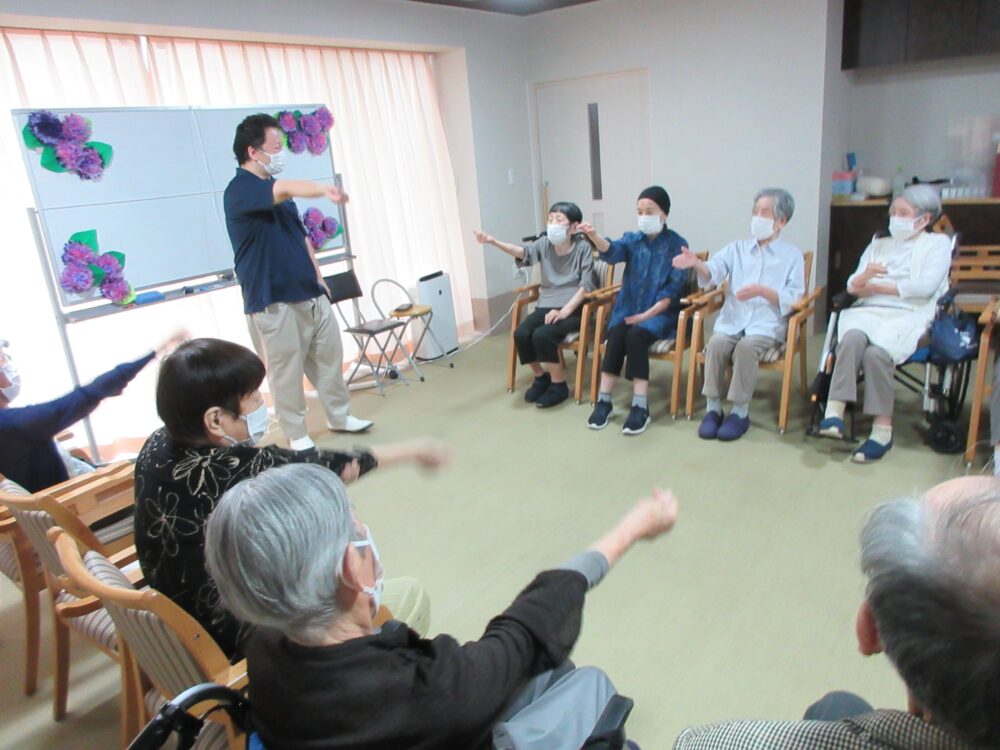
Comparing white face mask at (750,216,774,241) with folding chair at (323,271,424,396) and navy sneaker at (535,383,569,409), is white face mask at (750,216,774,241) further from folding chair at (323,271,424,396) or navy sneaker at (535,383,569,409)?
folding chair at (323,271,424,396)

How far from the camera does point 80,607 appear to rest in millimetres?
1597

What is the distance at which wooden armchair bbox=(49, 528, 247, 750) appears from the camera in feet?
3.73

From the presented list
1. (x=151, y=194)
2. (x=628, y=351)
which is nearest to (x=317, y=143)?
(x=151, y=194)

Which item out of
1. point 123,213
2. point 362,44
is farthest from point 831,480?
point 362,44

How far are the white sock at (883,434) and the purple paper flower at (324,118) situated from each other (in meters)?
3.38

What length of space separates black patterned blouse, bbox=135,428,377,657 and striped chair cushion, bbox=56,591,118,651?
15.7 inches

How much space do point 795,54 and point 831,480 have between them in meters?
2.94

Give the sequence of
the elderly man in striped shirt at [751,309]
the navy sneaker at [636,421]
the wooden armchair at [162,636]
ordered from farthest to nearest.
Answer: the navy sneaker at [636,421] → the elderly man in striped shirt at [751,309] → the wooden armchair at [162,636]

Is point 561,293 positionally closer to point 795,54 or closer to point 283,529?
point 795,54

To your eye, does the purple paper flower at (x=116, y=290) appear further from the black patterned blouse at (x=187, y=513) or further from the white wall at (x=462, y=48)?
the black patterned blouse at (x=187, y=513)

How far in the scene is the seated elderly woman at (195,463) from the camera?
1.35m

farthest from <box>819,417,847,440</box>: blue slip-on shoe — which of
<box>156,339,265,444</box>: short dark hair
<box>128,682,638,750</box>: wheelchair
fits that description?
<box>156,339,265,444</box>: short dark hair

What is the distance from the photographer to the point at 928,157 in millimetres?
4691

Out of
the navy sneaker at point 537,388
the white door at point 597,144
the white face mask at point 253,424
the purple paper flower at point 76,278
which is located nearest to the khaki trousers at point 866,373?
the navy sneaker at point 537,388
